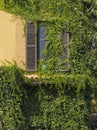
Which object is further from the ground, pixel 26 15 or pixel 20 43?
pixel 26 15

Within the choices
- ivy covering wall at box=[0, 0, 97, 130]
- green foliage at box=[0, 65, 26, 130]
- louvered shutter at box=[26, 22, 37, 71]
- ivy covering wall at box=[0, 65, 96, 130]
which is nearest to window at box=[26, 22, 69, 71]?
louvered shutter at box=[26, 22, 37, 71]

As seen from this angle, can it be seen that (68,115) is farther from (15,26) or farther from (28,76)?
(15,26)

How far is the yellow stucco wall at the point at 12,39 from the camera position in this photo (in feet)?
51.5

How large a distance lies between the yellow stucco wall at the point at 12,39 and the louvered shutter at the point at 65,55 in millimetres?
1316

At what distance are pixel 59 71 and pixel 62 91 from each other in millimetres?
852

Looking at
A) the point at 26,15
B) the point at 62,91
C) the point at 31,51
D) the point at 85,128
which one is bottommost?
the point at 85,128

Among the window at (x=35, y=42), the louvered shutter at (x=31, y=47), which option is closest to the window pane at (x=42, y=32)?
the window at (x=35, y=42)

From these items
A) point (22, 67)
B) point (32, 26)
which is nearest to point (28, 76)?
point (22, 67)

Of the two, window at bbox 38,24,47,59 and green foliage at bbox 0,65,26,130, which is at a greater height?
window at bbox 38,24,47,59

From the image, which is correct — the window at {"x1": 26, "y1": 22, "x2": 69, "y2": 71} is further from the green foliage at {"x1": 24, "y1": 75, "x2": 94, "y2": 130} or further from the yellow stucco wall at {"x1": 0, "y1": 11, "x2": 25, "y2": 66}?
the green foliage at {"x1": 24, "y1": 75, "x2": 94, "y2": 130}

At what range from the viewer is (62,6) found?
15992 millimetres

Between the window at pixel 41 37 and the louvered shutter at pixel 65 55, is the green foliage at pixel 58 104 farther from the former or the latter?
the window at pixel 41 37

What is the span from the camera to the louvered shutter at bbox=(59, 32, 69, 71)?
15.6 meters

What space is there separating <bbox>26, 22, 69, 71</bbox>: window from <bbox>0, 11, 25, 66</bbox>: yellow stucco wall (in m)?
0.21
